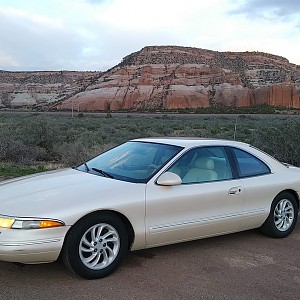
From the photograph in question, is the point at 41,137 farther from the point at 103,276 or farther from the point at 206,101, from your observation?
the point at 206,101

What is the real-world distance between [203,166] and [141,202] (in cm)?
112

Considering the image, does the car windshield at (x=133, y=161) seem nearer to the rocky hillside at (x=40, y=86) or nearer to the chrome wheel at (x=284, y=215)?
the chrome wheel at (x=284, y=215)

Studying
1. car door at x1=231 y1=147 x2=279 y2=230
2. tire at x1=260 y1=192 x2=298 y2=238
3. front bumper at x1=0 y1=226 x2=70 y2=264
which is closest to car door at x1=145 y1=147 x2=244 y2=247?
car door at x1=231 y1=147 x2=279 y2=230

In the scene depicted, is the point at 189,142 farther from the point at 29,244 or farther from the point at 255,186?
the point at 29,244

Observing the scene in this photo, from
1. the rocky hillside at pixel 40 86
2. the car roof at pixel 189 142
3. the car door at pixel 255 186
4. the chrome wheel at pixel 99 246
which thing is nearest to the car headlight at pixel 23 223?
the chrome wheel at pixel 99 246

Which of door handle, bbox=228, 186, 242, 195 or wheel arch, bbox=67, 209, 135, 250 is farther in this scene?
door handle, bbox=228, 186, 242, 195

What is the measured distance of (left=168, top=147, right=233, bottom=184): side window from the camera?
208 inches

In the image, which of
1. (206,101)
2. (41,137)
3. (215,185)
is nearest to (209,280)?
(215,185)

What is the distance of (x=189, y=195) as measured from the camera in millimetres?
5094

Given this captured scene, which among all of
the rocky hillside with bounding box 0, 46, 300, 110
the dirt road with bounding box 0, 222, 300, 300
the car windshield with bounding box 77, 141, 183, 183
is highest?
the rocky hillside with bounding box 0, 46, 300, 110

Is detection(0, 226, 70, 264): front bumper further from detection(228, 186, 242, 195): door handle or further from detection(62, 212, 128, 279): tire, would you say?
detection(228, 186, 242, 195): door handle

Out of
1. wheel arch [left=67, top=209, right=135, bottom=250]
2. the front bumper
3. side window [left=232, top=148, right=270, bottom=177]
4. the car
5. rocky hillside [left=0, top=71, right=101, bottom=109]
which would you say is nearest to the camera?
the front bumper

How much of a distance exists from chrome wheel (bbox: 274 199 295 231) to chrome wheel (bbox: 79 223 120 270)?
8.14ft

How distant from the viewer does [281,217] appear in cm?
614
